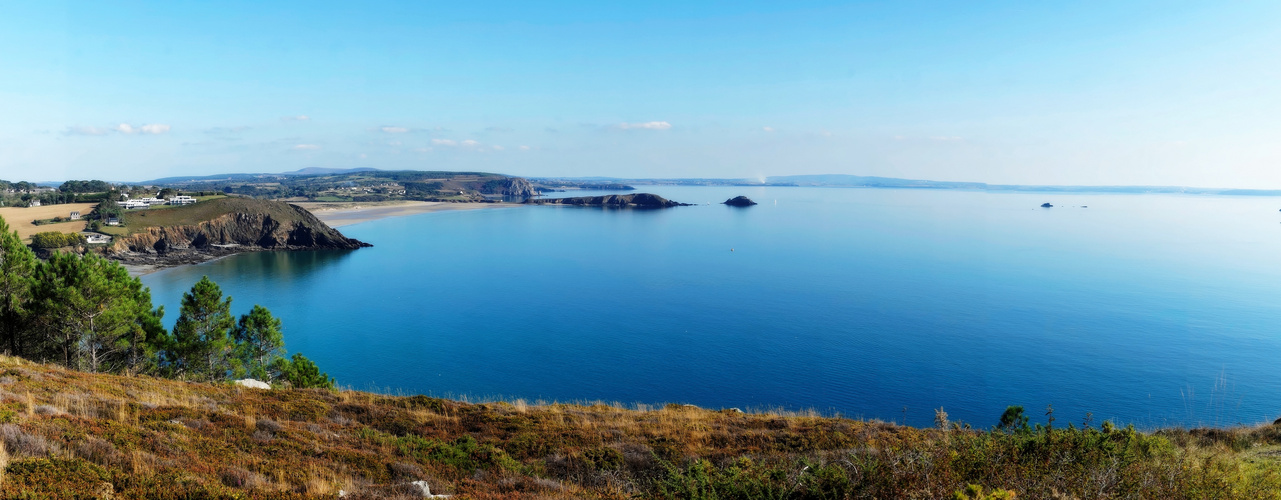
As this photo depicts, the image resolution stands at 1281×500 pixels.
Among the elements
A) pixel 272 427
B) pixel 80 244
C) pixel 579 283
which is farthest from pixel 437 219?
pixel 272 427

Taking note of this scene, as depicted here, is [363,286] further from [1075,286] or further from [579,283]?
[1075,286]

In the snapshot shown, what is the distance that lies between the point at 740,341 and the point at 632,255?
44353 millimetres

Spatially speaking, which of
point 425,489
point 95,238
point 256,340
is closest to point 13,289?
point 256,340

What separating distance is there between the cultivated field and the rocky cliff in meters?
7.01

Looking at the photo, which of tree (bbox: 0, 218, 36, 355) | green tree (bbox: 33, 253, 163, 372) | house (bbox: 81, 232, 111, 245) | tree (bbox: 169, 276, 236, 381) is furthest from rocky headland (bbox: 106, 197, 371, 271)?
tree (bbox: 169, 276, 236, 381)

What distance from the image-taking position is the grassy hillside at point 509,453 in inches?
298

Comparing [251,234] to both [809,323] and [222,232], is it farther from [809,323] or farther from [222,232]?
[809,323]

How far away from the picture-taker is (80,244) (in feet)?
231

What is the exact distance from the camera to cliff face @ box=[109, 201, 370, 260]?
84250 millimetres

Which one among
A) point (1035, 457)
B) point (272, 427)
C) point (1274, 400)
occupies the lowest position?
point (1274, 400)

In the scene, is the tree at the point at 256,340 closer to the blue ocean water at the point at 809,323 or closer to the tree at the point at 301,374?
the tree at the point at 301,374

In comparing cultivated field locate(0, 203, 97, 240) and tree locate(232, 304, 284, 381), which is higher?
cultivated field locate(0, 203, 97, 240)

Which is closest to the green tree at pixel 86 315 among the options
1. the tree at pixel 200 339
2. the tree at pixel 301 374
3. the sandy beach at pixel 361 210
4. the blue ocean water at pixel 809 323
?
the tree at pixel 200 339

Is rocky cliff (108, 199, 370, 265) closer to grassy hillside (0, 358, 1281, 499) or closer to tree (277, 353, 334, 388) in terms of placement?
tree (277, 353, 334, 388)
